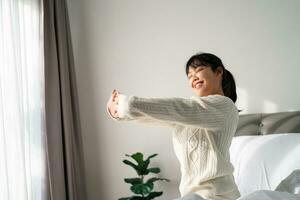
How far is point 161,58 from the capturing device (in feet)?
8.46

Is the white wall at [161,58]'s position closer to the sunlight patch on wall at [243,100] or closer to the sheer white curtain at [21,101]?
the sunlight patch on wall at [243,100]

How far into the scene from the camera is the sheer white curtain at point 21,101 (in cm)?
196

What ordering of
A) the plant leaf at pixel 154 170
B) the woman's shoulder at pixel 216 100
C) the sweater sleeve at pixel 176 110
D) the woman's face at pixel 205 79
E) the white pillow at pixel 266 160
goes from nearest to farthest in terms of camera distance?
the sweater sleeve at pixel 176 110
the woman's shoulder at pixel 216 100
the woman's face at pixel 205 79
the white pillow at pixel 266 160
the plant leaf at pixel 154 170

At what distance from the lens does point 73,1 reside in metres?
→ 2.82

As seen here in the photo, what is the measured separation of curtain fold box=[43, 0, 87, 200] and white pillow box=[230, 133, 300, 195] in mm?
1280

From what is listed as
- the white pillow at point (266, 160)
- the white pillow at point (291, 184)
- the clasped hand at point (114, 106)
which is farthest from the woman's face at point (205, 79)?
the white pillow at point (266, 160)

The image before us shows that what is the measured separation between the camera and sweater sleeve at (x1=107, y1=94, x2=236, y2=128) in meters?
0.96

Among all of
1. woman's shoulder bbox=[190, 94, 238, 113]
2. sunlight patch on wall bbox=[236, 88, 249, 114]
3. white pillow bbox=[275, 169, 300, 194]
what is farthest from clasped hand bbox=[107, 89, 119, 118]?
sunlight patch on wall bbox=[236, 88, 249, 114]

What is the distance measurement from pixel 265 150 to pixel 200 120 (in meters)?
0.97

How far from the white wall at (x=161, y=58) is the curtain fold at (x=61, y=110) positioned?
223 mm

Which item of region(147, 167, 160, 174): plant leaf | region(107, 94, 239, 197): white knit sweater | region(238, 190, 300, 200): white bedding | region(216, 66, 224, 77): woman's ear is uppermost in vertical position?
region(216, 66, 224, 77): woman's ear

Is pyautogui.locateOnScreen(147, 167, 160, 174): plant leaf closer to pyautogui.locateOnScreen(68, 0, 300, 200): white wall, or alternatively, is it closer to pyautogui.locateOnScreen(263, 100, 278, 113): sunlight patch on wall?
pyautogui.locateOnScreen(68, 0, 300, 200): white wall

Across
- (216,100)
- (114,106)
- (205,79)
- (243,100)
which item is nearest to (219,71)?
(205,79)

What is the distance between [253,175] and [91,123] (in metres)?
1.54
